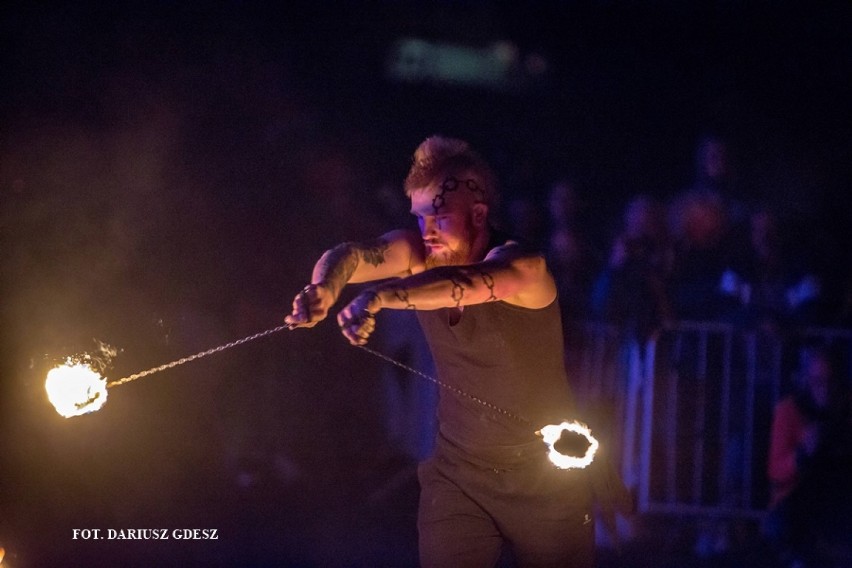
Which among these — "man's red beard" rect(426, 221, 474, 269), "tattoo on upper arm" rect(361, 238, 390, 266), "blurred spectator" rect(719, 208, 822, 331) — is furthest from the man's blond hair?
"blurred spectator" rect(719, 208, 822, 331)

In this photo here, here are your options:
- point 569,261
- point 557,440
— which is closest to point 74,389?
point 557,440

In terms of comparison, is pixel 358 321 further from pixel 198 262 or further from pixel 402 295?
pixel 198 262

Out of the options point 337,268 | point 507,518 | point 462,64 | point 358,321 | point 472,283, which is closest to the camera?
point 358,321

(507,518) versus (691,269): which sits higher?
(691,269)

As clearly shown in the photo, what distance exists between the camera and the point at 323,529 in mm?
5141

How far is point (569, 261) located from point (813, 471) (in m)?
1.95

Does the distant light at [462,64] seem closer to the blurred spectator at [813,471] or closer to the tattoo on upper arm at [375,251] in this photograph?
the blurred spectator at [813,471]

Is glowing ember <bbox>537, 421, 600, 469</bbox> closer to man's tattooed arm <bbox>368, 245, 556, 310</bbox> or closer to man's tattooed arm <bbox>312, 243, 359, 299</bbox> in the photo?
man's tattooed arm <bbox>368, 245, 556, 310</bbox>

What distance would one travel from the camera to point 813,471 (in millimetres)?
4613

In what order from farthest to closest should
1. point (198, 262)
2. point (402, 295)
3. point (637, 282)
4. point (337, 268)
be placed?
point (198, 262)
point (637, 282)
point (337, 268)
point (402, 295)

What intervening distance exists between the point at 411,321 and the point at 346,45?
2.47 m

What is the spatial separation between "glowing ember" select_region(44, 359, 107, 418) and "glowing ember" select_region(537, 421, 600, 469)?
1.59 metres

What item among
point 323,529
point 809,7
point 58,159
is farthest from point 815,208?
point 58,159

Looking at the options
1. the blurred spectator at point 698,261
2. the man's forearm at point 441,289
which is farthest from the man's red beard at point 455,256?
the blurred spectator at point 698,261
